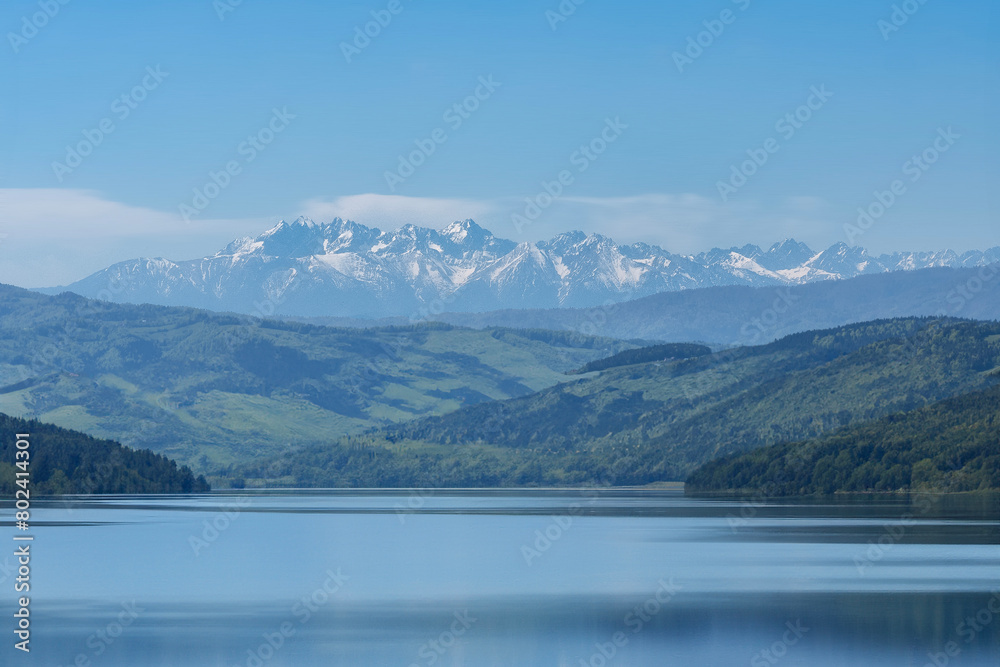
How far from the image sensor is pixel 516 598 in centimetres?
8975

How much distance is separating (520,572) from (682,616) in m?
29.5

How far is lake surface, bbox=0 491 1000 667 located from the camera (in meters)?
67.6

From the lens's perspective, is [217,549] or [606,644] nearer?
[606,644]

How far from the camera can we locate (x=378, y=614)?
81.7 meters

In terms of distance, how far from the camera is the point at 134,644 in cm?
7056

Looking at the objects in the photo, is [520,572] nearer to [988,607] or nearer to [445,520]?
[988,607]

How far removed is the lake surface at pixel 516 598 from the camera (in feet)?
222

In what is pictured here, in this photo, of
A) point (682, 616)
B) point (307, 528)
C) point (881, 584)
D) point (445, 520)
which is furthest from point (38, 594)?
point (445, 520)

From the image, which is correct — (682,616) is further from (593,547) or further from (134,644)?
(593,547)

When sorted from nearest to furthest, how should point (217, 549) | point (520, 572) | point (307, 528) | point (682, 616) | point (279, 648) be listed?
point (279, 648), point (682, 616), point (520, 572), point (217, 549), point (307, 528)

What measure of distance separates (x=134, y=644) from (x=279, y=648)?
7.86 metres

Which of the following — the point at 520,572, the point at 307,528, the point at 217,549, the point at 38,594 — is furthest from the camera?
the point at 307,528

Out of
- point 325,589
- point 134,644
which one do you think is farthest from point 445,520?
point 134,644

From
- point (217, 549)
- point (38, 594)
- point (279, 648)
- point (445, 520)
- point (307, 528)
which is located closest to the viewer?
point (279, 648)
